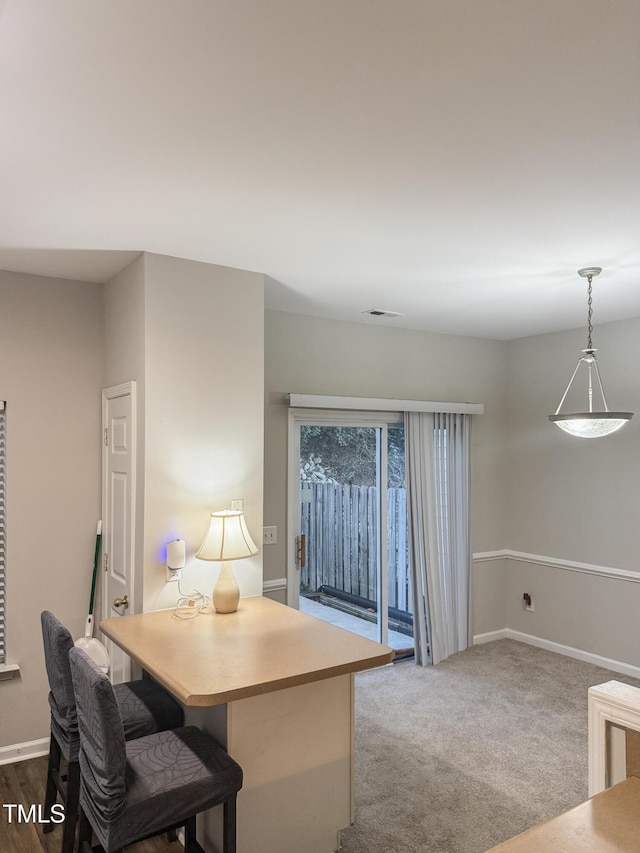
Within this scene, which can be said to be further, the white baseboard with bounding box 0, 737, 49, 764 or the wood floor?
the white baseboard with bounding box 0, 737, 49, 764

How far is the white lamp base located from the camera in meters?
2.92

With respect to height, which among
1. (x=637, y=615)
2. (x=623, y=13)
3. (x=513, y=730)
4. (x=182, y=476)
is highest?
(x=623, y=13)

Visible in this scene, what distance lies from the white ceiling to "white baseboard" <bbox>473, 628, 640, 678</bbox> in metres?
2.94

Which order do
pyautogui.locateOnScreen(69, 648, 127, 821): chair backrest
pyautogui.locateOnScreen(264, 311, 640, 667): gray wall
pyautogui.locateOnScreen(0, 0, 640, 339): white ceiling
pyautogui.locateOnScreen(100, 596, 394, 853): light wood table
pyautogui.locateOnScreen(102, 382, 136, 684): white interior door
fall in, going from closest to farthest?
pyautogui.locateOnScreen(0, 0, 640, 339): white ceiling
pyautogui.locateOnScreen(69, 648, 127, 821): chair backrest
pyautogui.locateOnScreen(100, 596, 394, 853): light wood table
pyautogui.locateOnScreen(102, 382, 136, 684): white interior door
pyautogui.locateOnScreen(264, 311, 640, 667): gray wall

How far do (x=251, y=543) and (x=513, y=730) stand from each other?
2.01 meters

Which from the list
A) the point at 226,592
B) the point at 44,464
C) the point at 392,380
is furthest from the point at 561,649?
the point at 44,464

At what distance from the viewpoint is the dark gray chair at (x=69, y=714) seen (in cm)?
227

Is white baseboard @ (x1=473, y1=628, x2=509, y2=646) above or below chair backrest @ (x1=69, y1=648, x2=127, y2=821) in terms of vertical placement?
below

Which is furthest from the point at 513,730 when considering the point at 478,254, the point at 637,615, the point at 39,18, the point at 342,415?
the point at 39,18

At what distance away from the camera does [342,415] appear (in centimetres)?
453

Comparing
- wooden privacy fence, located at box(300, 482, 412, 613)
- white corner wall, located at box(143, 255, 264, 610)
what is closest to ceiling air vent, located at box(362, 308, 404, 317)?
white corner wall, located at box(143, 255, 264, 610)

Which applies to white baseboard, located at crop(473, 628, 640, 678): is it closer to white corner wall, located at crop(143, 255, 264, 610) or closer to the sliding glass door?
the sliding glass door

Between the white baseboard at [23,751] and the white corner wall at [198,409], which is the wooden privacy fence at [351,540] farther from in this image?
the white baseboard at [23,751]

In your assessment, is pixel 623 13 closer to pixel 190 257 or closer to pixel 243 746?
pixel 190 257
